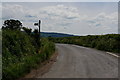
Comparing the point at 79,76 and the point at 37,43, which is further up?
the point at 37,43

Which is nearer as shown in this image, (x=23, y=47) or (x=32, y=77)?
(x=32, y=77)

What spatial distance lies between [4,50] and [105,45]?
19.5 metres

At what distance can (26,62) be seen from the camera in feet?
38.6

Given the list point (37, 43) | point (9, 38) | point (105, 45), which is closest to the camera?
point (9, 38)

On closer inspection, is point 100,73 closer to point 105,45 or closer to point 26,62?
point 26,62

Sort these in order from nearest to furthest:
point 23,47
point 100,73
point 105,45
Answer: point 100,73, point 23,47, point 105,45

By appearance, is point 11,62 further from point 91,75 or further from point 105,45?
point 105,45

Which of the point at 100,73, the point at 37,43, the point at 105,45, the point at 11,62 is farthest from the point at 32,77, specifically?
the point at 105,45

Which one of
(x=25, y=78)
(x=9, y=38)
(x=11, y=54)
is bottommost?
(x=25, y=78)

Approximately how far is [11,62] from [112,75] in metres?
5.29

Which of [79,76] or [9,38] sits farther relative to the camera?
[9,38]

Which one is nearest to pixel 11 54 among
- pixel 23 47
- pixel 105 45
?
pixel 23 47

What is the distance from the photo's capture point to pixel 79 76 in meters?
10.4

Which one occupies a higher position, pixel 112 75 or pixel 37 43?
pixel 37 43
